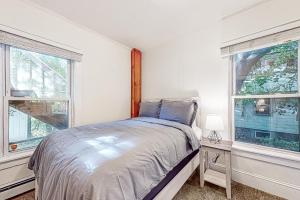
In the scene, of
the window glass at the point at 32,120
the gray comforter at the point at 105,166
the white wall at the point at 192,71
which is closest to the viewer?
the gray comforter at the point at 105,166

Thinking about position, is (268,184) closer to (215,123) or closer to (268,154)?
(268,154)

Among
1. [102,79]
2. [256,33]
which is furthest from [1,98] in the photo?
[256,33]

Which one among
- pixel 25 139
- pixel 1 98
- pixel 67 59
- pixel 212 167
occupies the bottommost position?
pixel 212 167

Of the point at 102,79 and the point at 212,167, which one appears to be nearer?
the point at 212,167

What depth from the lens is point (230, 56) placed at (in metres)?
2.16

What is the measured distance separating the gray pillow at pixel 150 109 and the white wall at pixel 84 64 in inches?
23.8

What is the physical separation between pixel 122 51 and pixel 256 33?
2.32 m

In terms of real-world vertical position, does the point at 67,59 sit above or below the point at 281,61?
above

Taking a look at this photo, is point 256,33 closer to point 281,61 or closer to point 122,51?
point 281,61

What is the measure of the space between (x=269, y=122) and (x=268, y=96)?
1.09 ft

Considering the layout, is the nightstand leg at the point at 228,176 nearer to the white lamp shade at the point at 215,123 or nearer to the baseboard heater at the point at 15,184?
the white lamp shade at the point at 215,123

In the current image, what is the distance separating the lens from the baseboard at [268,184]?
5.32 ft

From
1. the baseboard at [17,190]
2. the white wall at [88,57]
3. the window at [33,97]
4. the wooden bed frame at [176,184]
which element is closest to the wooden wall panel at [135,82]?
the white wall at [88,57]

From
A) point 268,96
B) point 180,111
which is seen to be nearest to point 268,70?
point 268,96
